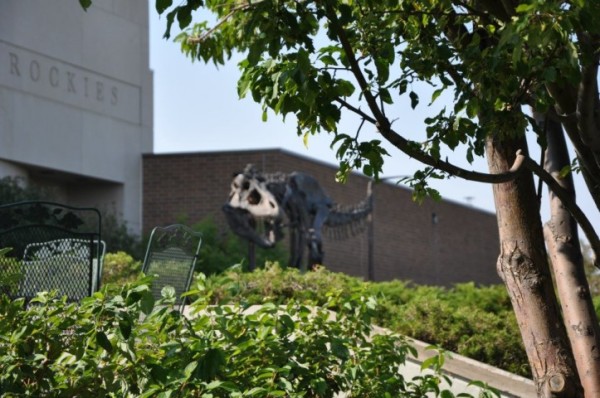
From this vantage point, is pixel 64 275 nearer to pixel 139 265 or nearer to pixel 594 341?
pixel 594 341

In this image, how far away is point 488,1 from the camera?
6453 mm

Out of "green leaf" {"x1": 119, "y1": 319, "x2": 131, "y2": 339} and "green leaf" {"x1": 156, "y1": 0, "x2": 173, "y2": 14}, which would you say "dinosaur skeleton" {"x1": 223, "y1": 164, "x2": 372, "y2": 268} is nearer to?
"green leaf" {"x1": 119, "y1": 319, "x2": 131, "y2": 339}

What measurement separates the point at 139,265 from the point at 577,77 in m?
10.5

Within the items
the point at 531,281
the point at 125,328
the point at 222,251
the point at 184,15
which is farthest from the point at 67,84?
the point at 184,15

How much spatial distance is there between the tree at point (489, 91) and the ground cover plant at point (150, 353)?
3.56 feet

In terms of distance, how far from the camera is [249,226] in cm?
2186

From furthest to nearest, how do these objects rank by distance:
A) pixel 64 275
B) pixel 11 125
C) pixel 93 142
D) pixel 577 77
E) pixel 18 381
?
1. pixel 93 142
2. pixel 11 125
3. pixel 64 275
4. pixel 18 381
5. pixel 577 77

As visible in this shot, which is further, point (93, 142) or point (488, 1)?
point (93, 142)

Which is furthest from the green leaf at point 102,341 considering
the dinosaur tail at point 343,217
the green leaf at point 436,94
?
the dinosaur tail at point 343,217

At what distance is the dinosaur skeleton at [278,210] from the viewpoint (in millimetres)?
21656

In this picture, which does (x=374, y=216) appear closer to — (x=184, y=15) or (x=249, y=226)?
(x=249, y=226)

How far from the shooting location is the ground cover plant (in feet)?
18.9

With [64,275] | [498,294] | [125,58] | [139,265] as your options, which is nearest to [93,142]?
[125,58]

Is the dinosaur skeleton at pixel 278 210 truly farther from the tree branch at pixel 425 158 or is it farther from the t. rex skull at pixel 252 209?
the tree branch at pixel 425 158
